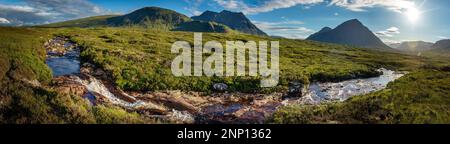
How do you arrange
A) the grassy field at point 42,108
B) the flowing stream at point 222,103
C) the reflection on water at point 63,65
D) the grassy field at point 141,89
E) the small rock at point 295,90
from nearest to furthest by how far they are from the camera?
the grassy field at point 42,108 < the grassy field at point 141,89 < the flowing stream at point 222,103 < the reflection on water at point 63,65 < the small rock at point 295,90

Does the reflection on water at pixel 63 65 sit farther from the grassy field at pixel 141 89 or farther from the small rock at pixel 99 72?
the small rock at pixel 99 72

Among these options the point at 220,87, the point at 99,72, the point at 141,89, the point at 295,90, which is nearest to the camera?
the point at 141,89

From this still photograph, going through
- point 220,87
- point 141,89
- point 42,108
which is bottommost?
point 220,87

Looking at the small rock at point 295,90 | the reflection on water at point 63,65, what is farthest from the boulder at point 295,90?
the reflection on water at point 63,65

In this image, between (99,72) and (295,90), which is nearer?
(99,72)

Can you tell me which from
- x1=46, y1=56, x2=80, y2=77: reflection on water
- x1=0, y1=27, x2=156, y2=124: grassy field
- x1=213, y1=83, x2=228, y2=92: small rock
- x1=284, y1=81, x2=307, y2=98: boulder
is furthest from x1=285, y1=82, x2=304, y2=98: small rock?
x1=46, y1=56, x2=80, y2=77: reflection on water

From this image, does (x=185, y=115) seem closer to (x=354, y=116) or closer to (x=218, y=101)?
(x=218, y=101)

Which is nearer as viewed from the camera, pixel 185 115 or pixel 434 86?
pixel 185 115

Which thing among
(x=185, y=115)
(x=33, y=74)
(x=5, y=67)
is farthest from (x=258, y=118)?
(x=5, y=67)

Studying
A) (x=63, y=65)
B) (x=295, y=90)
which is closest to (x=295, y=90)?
(x=295, y=90)

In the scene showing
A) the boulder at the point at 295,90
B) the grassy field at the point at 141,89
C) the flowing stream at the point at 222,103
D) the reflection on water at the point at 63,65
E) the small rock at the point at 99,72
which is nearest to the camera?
the grassy field at the point at 141,89

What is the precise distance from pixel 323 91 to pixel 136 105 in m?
21.9

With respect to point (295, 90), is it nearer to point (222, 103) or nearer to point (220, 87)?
point (220, 87)
